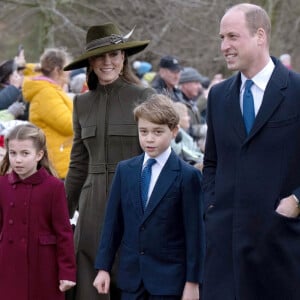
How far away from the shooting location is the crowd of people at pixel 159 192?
17.8 feet

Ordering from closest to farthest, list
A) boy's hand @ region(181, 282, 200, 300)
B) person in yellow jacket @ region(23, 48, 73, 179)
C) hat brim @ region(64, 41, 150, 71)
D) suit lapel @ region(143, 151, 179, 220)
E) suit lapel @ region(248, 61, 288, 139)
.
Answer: suit lapel @ region(248, 61, 288, 139) → boy's hand @ region(181, 282, 200, 300) → suit lapel @ region(143, 151, 179, 220) → hat brim @ region(64, 41, 150, 71) → person in yellow jacket @ region(23, 48, 73, 179)

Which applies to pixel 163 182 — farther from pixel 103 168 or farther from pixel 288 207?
pixel 288 207

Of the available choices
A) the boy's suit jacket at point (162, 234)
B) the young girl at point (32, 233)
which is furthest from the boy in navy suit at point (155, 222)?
the young girl at point (32, 233)

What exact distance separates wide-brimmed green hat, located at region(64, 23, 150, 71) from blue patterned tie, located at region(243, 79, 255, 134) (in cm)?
154

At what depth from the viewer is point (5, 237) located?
6816 mm

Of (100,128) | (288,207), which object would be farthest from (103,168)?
(288,207)

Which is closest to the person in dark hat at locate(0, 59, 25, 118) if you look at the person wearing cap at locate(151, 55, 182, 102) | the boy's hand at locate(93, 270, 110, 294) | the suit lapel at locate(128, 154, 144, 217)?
the person wearing cap at locate(151, 55, 182, 102)

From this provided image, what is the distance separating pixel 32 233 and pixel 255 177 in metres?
1.98

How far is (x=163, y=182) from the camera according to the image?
6.16 m

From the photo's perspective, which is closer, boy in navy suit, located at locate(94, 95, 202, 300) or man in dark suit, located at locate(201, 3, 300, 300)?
man in dark suit, located at locate(201, 3, 300, 300)

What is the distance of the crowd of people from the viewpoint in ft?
17.8

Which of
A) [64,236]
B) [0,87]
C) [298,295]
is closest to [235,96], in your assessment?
[298,295]

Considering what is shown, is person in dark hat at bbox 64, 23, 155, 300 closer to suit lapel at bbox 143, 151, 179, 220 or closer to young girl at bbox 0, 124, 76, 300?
young girl at bbox 0, 124, 76, 300

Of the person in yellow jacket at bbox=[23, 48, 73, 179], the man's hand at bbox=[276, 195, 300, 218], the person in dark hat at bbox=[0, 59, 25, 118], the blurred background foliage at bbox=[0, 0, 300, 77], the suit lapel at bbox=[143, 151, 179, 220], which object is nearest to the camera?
the man's hand at bbox=[276, 195, 300, 218]
